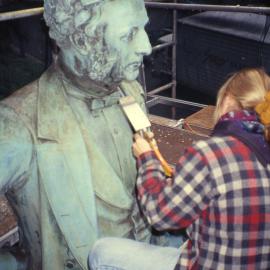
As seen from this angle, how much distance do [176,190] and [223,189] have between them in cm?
16

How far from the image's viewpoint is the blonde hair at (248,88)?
1459 mm

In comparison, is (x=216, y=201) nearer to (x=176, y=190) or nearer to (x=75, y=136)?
(x=176, y=190)

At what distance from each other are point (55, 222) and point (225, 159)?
55cm

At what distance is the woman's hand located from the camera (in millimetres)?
1460

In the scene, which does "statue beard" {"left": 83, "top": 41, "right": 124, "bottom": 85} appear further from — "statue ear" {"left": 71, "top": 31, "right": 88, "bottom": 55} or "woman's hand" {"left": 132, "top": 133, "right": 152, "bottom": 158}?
"woman's hand" {"left": 132, "top": 133, "right": 152, "bottom": 158}

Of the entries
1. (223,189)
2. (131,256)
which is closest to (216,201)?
(223,189)

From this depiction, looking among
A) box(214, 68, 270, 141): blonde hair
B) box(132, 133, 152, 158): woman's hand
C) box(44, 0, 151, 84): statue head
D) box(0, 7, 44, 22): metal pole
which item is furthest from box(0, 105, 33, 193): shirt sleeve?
box(0, 7, 44, 22): metal pole

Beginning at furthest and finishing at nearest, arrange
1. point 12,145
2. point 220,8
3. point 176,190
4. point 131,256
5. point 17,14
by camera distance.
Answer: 1. point 220,8
2. point 17,14
3. point 131,256
4. point 176,190
5. point 12,145

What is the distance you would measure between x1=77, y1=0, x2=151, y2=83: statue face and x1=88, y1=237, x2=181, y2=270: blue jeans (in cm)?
57

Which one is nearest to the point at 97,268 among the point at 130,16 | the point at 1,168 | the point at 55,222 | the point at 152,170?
the point at 55,222

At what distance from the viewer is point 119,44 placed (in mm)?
1225

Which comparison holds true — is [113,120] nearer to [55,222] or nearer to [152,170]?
[152,170]

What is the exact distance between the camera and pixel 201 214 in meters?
1.47

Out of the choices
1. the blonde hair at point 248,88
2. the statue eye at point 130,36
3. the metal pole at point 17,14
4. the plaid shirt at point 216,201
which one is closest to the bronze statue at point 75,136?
the statue eye at point 130,36
